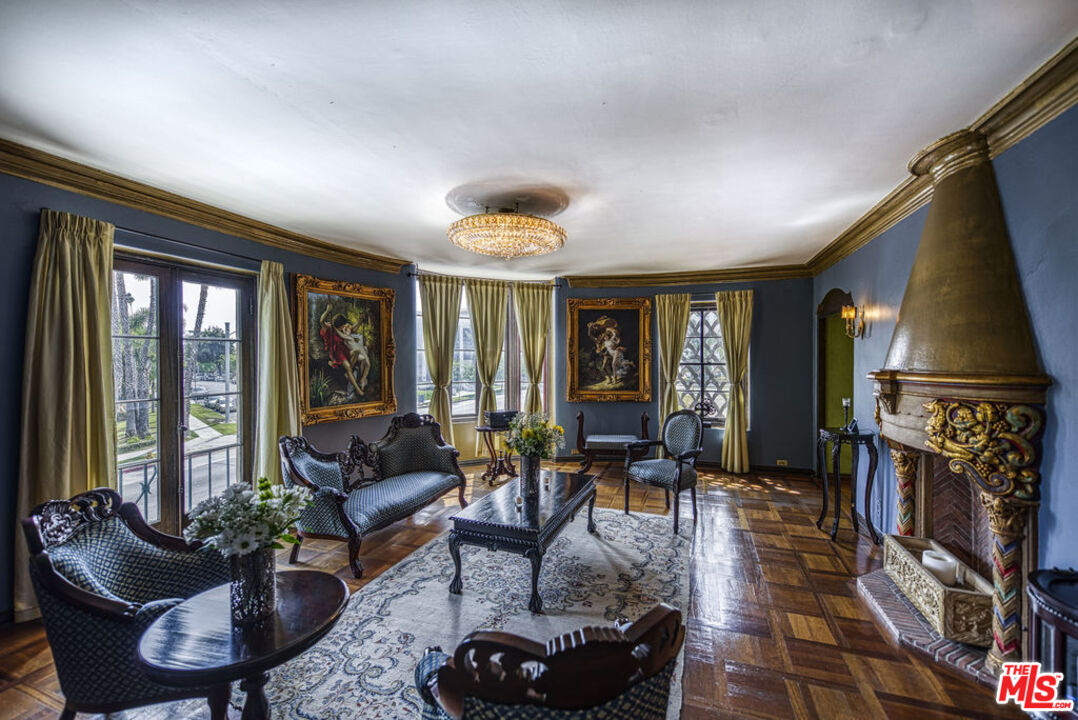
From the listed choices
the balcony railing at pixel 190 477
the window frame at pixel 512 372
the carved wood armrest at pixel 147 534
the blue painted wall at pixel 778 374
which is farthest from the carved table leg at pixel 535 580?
the blue painted wall at pixel 778 374

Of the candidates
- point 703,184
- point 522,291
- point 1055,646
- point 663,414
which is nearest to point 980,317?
point 1055,646

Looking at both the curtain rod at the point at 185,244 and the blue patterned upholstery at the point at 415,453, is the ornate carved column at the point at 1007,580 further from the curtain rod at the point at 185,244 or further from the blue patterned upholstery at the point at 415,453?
the curtain rod at the point at 185,244

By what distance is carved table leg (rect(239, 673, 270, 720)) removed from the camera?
1576 mm

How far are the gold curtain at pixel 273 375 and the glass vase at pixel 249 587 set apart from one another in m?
2.61

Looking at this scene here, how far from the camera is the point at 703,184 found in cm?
297

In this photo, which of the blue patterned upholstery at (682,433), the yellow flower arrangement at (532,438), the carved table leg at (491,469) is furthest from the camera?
the carved table leg at (491,469)

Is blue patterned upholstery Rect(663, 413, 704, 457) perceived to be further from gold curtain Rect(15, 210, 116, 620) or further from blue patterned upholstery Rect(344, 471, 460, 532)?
gold curtain Rect(15, 210, 116, 620)

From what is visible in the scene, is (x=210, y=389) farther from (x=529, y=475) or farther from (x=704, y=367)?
(x=704, y=367)

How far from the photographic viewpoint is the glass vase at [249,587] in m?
1.63

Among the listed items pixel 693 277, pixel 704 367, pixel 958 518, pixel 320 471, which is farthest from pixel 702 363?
pixel 320 471

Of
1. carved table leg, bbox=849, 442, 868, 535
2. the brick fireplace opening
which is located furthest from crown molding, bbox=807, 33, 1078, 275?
carved table leg, bbox=849, 442, 868, 535

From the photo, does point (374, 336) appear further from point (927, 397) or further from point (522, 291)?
point (927, 397)

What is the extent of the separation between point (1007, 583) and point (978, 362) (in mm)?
1049

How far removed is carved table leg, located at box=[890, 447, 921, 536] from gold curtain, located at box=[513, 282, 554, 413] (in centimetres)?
416
